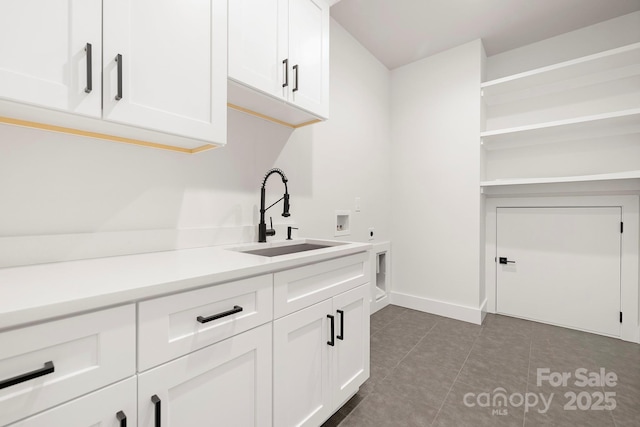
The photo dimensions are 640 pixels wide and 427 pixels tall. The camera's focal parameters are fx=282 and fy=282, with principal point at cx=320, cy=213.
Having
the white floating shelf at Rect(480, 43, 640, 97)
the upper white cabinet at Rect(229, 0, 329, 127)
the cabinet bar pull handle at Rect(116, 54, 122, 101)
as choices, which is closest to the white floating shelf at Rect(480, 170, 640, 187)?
the white floating shelf at Rect(480, 43, 640, 97)

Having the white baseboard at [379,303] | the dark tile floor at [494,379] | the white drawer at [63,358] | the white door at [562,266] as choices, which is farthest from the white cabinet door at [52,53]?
the white door at [562,266]

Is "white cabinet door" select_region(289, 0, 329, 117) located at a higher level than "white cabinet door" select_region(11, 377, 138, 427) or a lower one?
higher

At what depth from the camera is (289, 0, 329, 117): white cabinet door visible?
61.7 inches

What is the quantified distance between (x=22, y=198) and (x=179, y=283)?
75cm

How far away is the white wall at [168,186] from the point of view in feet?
3.41

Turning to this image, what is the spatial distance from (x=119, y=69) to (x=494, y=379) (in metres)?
2.57

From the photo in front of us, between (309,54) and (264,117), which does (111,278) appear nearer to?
(264,117)

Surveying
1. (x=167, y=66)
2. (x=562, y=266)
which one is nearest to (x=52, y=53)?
(x=167, y=66)

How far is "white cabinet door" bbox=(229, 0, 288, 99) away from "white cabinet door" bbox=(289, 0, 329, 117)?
69 millimetres

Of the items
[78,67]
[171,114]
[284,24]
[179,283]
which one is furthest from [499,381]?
[78,67]

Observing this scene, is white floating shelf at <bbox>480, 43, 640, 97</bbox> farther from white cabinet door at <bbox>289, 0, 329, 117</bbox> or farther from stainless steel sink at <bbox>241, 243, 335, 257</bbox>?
stainless steel sink at <bbox>241, 243, 335, 257</bbox>

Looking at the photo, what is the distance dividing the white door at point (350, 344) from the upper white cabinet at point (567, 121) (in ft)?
6.41

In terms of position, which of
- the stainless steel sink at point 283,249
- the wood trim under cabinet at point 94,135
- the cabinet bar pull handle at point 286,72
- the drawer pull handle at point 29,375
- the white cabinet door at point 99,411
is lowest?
the white cabinet door at point 99,411

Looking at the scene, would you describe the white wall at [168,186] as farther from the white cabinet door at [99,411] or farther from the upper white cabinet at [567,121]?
the upper white cabinet at [567,121]
